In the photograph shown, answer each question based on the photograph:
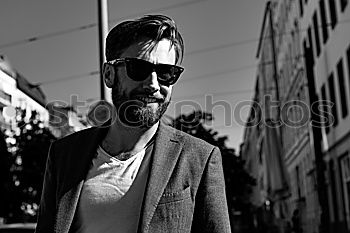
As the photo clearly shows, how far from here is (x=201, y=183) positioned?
5.22 feet

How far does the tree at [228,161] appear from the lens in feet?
36.9

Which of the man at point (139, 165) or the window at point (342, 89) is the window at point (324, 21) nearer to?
the window at point (342, 89)

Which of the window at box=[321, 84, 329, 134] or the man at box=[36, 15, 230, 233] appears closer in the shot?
the man at box=[36, 15, 230, 233]

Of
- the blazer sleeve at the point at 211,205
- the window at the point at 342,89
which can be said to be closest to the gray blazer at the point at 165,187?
the blazer sleeve at the point at 211,205

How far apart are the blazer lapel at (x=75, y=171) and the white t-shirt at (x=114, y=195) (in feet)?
0.06

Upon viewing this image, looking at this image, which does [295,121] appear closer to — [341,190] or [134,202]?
[341,190]

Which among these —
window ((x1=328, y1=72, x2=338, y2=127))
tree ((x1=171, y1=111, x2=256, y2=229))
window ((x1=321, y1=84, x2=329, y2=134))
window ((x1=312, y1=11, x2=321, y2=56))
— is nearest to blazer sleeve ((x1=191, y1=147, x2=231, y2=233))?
tree ((x1=171, y1=111, x2=256, y2=229))

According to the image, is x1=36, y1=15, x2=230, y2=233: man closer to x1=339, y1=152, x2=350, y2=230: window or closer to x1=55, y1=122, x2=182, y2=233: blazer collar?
x1=55, y1=122, x2=182, y2=233: blazer collar

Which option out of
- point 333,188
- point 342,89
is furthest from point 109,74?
point 333,188

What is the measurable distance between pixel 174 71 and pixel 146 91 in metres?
0.09

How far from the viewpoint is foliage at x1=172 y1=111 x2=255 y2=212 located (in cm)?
1126

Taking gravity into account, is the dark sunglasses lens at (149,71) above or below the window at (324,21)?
below

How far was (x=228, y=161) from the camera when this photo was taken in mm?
12156

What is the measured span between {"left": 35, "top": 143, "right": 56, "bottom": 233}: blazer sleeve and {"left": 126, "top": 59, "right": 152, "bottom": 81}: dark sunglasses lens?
29cm
